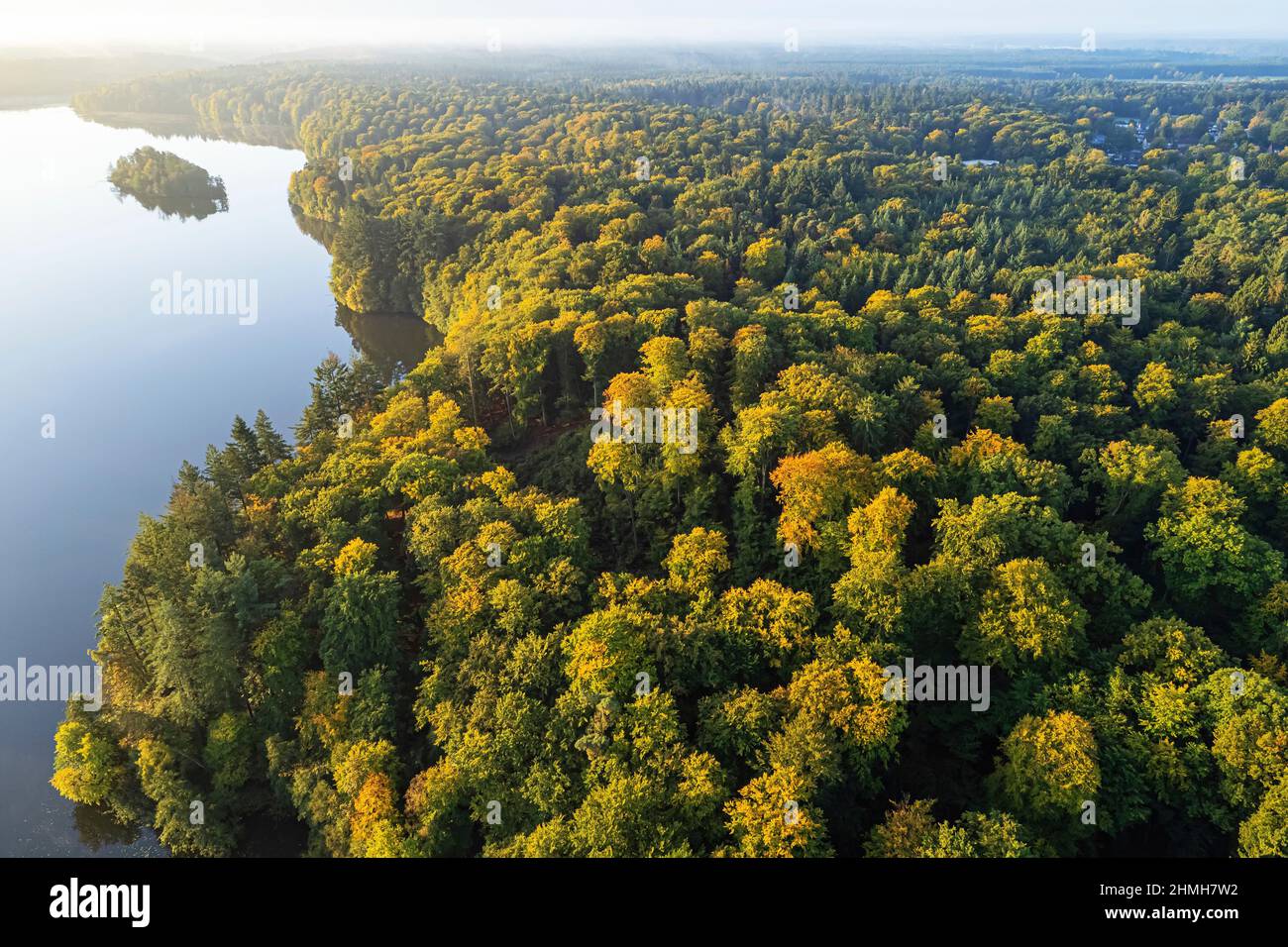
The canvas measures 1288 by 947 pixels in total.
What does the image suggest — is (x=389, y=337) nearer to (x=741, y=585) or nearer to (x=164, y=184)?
(x=741, y=585)

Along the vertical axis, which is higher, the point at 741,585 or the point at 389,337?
the point at 389,337

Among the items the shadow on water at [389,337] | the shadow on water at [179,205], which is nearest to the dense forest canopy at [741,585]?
the shadow on water at [389,337]

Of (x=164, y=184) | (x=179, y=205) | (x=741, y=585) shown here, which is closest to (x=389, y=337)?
(x=741, y=585)

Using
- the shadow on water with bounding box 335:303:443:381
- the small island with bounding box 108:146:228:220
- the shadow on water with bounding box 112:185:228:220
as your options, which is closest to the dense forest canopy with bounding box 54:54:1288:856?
the shadow on water with bounding box 335:303:443:381

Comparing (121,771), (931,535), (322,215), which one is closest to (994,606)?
(931,535)

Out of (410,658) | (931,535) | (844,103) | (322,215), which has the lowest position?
(410,658)
